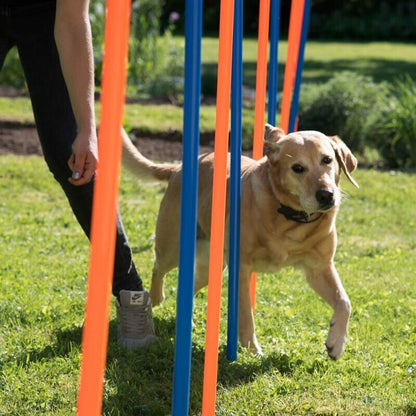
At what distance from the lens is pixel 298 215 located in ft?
13.6

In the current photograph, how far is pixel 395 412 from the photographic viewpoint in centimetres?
351

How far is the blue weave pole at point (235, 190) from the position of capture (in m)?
3.71

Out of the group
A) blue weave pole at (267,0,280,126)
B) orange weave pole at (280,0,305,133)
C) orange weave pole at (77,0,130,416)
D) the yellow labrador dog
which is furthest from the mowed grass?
orange weave pole at (77,0,130,416)

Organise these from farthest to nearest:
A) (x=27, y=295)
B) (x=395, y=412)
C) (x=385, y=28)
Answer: (x=385, y=28) → (x=27, y=295) → (x=395, y=412)

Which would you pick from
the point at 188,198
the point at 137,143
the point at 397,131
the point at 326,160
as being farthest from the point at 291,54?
the point at 137,143

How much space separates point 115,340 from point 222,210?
1.38 metres

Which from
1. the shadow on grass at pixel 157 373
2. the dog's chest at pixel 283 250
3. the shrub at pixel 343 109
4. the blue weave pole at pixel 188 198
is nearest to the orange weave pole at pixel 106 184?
the blue weave pole at pixel 188 198

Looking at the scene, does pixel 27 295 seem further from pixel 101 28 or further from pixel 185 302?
pixel 101 28

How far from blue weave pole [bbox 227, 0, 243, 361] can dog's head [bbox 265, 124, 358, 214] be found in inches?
13.4

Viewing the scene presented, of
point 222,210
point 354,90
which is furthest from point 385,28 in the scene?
point 222,210

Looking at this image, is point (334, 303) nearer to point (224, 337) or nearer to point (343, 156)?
point (224, 337)

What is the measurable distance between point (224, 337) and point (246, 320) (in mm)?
308

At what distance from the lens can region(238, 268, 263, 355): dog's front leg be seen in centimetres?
416

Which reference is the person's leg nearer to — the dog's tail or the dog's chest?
the dog's tail
